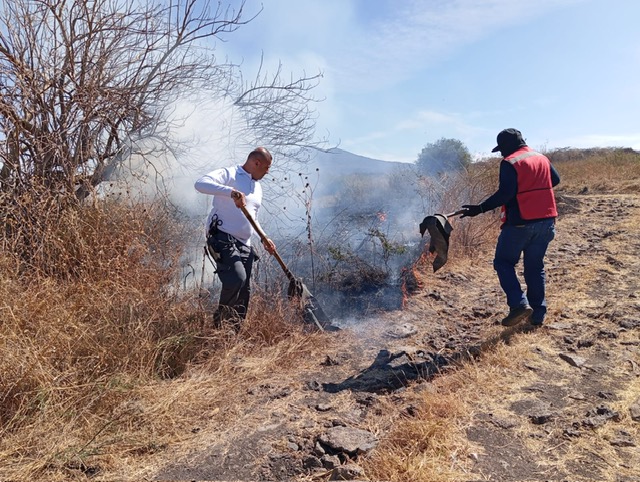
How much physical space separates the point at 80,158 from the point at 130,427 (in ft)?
11.5

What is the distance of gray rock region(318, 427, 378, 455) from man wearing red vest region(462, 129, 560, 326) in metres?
2.11

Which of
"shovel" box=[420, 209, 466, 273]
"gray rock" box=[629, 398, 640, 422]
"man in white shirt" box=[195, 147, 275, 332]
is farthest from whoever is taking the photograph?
"shovel" box=[420, 209, 466, 273]

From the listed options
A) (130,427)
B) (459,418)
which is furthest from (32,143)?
(459,418)

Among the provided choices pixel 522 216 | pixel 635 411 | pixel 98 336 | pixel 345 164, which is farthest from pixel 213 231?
pixel 345 164

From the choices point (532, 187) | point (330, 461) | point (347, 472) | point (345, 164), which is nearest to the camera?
point (347, 472)

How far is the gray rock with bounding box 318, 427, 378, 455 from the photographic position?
247 cm

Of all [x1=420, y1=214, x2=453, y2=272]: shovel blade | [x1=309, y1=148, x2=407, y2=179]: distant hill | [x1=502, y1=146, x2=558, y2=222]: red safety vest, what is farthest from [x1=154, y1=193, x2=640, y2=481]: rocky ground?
[x1=309, y1=148, x2=407, y2=179]: distant hill

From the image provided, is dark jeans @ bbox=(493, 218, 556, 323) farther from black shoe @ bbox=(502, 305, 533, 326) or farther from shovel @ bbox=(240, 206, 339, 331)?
shovel @ bbox=(240, 206, 339, 331)

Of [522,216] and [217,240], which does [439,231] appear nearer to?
[522,216]

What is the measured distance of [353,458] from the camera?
2443 millimetres

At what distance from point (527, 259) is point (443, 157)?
8350mm

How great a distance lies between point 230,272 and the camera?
152 inches

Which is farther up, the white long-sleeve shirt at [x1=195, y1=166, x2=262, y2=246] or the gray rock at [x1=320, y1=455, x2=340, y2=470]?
the white long-sleeve shirt at [x1=195, y1=166, x2=262, y2=246]

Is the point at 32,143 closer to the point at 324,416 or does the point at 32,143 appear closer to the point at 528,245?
the point at 324,416
